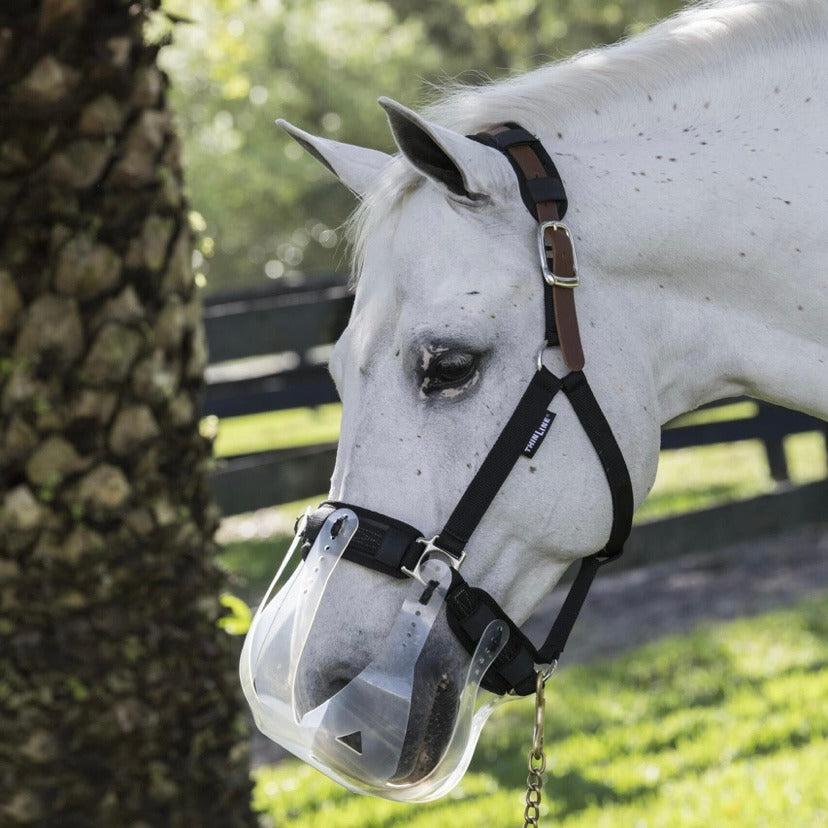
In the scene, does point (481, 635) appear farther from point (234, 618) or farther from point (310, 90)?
point (310, 90)

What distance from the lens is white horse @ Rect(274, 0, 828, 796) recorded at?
1978 mm

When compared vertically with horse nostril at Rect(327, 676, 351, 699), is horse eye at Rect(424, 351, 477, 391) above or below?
above

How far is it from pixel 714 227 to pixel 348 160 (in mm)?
810

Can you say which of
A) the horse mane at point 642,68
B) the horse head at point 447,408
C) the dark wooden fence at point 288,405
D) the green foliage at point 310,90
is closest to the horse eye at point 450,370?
the horse head at point 447,408

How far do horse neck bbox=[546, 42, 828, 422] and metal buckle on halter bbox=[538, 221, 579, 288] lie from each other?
0.06 meters

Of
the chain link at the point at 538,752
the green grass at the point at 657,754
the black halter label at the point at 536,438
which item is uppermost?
the black halter label at the point at 536,438

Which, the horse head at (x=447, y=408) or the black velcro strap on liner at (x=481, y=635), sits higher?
the horse head at (x=447, y=408)

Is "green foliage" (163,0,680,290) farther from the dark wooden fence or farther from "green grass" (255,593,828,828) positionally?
"green grass" (255,593,828,828)

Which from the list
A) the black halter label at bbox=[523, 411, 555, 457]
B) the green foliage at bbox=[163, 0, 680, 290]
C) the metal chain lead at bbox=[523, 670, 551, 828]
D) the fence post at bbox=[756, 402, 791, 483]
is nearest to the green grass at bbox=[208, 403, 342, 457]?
the green foliage at bbox=[163, 0, 680, 290]

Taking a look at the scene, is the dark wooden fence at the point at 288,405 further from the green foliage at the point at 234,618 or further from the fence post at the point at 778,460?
the green foliage at the point at 234,618

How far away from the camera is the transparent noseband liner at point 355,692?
1.94 meters

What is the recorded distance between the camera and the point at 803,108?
219 cm

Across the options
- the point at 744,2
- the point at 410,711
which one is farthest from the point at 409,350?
the point at 744,2

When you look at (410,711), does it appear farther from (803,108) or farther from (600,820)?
(600,820)
